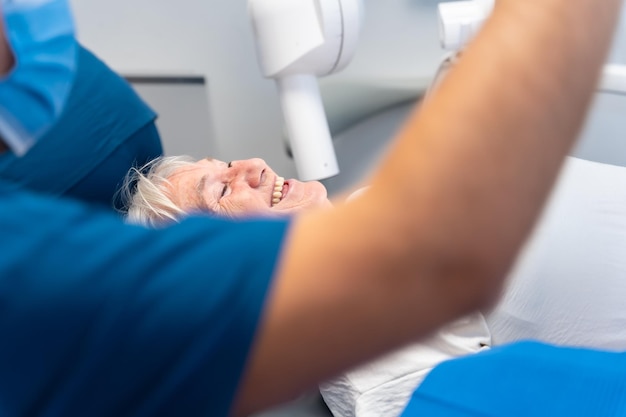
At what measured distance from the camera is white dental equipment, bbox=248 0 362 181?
4.03 ft

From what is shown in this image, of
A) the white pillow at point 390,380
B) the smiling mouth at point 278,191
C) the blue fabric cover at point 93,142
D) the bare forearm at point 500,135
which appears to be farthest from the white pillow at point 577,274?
the bare forearm at point 500,135

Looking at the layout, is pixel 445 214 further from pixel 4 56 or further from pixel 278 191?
pixel 278 191

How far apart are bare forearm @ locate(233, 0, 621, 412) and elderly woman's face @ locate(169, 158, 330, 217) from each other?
0.83 m

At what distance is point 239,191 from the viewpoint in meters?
1.18

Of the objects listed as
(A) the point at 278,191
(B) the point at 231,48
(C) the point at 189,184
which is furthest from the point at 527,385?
(B) the point at 231,48

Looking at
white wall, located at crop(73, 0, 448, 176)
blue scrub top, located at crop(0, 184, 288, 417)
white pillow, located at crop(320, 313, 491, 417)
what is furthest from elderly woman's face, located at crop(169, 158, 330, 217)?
blue scrub top, located at crop(0, 184, 288, 417)

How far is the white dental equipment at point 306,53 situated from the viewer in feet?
4.03

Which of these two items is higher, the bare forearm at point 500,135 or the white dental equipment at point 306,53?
the bare forearm at point 500,135

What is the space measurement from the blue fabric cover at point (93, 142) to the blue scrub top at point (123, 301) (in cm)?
61

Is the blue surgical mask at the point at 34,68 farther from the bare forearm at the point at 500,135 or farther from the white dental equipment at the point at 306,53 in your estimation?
the white dental equipment at the point at 306,53

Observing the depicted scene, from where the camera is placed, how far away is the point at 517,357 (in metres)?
1.05

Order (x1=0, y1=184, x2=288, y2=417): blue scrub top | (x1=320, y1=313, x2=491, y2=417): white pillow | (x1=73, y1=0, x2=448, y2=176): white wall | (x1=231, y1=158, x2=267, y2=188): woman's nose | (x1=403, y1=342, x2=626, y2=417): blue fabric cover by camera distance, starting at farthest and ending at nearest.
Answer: (x1=73, y1=0, x2=448, y2=176): white wall < (x1=231, y1=158, x2=267, y2=188): woman's nose < (x1=320, y1=313, x2=491, y2=417): white pillow < (x1=403, y1=342, x2=626, y2=417): blue fabric cover < (x1=0, y1=184, x2=288, y2=417): blue scrub top

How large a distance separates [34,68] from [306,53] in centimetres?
86

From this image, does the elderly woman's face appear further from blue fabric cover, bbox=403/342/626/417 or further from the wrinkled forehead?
blue fabric cover, bbox=403/342/626/417
